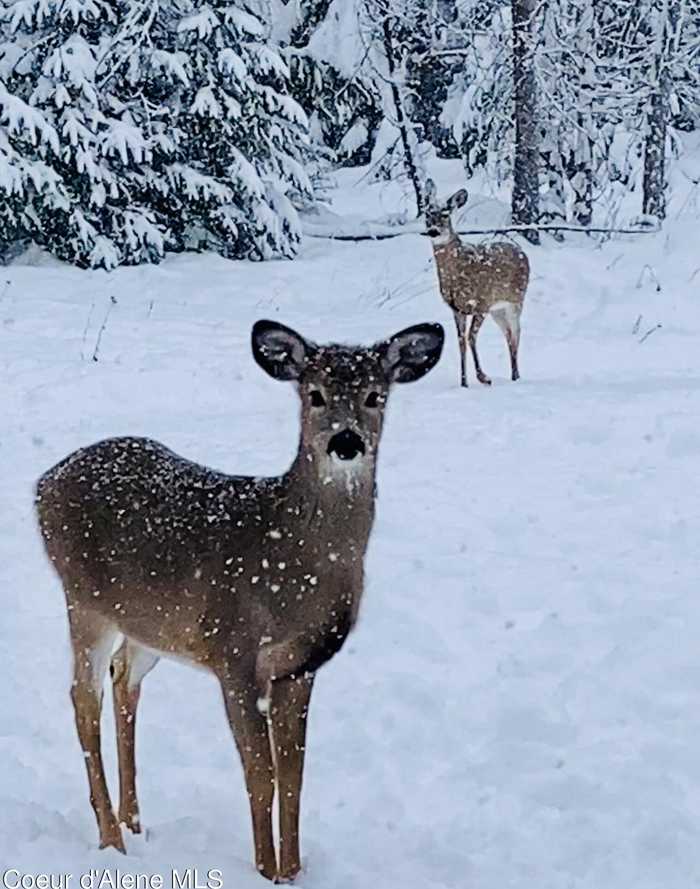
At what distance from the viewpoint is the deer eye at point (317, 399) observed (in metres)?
3.98

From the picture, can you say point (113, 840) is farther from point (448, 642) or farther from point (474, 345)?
point (474, 345)

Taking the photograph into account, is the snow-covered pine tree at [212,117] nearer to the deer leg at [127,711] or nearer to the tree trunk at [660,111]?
the tree trunk at [660,111]

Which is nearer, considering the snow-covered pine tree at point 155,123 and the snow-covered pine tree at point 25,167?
the snow-covered pine tree at point 25,167

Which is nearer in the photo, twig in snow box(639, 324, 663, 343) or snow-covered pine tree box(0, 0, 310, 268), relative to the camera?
twig in snow box(639, 324, 663, 343)

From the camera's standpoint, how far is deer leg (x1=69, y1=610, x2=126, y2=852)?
14.2 feet

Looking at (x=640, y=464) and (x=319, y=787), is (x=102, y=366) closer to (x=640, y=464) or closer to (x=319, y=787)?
(x=640, y=464)

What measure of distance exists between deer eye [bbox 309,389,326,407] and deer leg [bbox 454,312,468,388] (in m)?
7.72

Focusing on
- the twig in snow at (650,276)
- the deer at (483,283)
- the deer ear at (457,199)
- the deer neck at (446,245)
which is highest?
the deer ear at (457,199)

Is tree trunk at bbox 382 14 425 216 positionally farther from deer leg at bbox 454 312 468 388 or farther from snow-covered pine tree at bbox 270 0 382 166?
deer leg at bbox 454 312 468 388

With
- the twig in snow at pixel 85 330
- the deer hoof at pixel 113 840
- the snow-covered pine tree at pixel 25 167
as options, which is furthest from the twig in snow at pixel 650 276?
the deer hoof at pixel 113 840

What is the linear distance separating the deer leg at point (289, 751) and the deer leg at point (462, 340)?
7.78 meters

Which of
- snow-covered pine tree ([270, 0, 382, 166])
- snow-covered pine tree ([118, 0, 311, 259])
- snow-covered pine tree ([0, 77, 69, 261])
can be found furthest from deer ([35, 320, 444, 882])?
snow-covered pine tree ([270, 0, 382, 166])

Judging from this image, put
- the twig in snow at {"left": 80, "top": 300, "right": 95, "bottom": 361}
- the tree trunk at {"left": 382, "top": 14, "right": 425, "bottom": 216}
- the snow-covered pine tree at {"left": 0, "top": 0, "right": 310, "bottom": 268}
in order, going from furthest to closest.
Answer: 1. the tree trunk at {"left": 382, "top": 14, "right": 425, "bottom": 216}
2. the snow-covered pine tree at {"left": 0, "top": 0, "right": 310, "bottom": 268}
3. the twig in snow at {"left": 80, "top": 300, "right": 95, "bottom": 361}

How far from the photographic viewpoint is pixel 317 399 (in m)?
4.00
